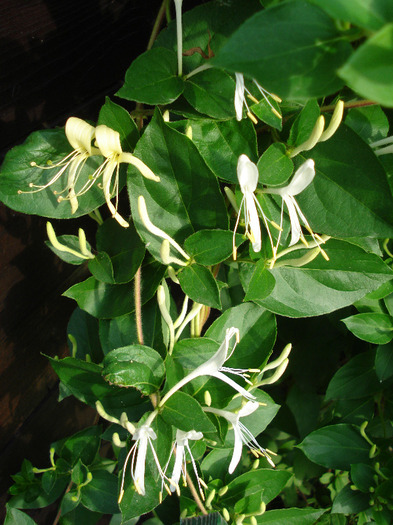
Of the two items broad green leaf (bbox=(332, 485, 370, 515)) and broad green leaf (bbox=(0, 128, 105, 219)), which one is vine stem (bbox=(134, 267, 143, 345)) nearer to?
broad green leaf (bbox=(0, 128, 105, 219))

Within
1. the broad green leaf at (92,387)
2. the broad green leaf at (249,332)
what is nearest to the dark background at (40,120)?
the broad green leaf at (92,387)

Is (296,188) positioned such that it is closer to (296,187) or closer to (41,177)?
(296,187)

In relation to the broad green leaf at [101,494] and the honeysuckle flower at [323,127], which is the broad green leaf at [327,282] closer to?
the honeysuckle flower at [323,127]

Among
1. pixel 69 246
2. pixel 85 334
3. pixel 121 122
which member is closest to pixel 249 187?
pixel 121 122

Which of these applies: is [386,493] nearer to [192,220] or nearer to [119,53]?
[192,220]

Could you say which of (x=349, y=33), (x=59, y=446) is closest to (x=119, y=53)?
(x=349, y=33)

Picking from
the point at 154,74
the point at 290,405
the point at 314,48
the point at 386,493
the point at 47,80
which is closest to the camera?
the point at 314,48
